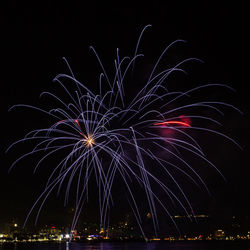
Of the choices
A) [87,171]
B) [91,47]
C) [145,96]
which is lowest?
[87,171]

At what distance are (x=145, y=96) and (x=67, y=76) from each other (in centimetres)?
742

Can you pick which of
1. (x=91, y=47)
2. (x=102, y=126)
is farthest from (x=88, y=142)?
(x=91, y=47)

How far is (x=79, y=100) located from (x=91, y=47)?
18.1ft

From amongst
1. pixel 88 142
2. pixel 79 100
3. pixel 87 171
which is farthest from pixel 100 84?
pixel 87 171

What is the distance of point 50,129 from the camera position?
38.1 meters

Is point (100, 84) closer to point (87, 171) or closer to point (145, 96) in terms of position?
point (145, 96)

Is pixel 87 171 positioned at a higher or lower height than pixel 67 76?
lower

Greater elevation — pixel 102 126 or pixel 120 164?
pixel 102 126

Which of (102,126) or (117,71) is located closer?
(117,71)

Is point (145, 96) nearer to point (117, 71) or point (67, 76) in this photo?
point (117, 71)

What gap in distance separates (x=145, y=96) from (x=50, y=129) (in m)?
9.70

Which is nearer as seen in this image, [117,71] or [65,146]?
[117,71]

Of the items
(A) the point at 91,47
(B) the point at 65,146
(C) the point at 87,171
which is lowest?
(C) the point at 87,171

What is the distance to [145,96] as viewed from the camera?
3675 cm
